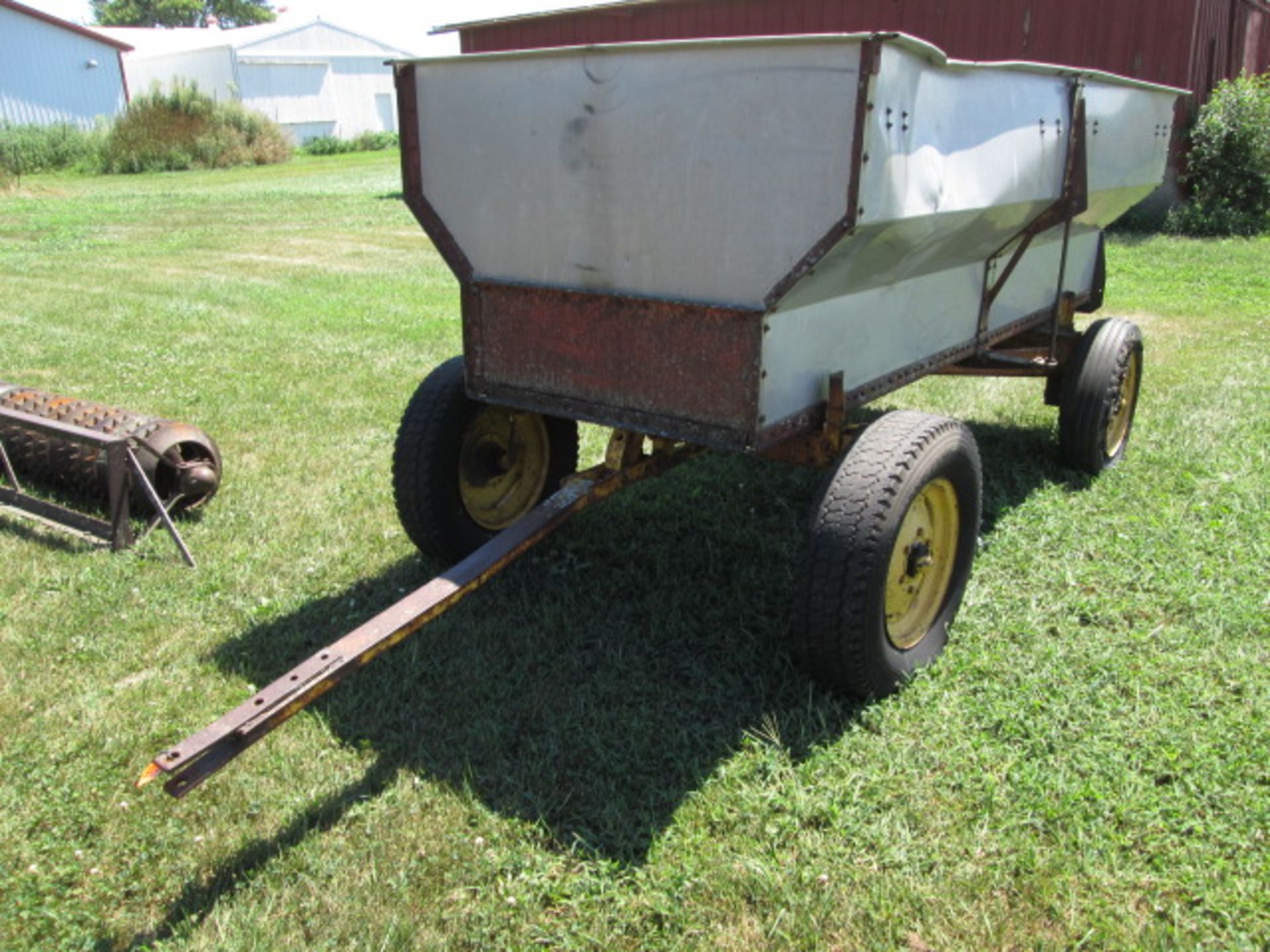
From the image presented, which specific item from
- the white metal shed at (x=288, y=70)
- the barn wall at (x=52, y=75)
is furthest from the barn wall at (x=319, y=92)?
the barn wall at (x=52, y=75)

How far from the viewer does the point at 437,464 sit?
377cm

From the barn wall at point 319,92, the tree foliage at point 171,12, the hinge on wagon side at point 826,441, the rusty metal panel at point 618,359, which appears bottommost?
the hinge on wagon side at point 826,441

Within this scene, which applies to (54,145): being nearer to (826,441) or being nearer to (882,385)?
(882,385)

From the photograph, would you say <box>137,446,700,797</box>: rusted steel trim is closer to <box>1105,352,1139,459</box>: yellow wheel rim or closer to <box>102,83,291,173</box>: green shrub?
<box>1105,352,1139,459</box>: yellow wheel rim

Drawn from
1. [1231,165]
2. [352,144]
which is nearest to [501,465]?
[1231,165]

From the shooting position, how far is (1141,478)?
502cm

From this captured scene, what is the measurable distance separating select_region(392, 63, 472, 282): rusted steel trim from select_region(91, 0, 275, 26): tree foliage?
244 ft

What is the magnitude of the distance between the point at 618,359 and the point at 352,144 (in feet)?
122

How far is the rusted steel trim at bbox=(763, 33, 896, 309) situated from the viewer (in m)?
2.57

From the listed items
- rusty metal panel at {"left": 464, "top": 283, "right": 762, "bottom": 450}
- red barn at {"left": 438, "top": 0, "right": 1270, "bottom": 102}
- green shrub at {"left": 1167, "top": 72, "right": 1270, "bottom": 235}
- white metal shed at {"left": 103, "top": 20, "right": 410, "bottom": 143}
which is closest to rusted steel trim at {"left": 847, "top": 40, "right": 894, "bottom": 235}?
rusty metal panel at {"left": 464, "top": 283, "right": 762, "bottom": 450}

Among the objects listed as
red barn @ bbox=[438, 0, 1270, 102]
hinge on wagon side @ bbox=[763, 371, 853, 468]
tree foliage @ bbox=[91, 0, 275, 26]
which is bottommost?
hinge on wagon side @ bbox=[763, 371, 853, 468]

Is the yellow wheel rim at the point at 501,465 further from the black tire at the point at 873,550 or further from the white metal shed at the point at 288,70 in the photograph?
the white metal shed at the point at 288,70

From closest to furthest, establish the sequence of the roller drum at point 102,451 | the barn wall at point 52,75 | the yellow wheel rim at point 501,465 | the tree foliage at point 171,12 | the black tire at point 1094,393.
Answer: the yellow wheel rim at point 501,465
the roller drum at point 102,451
the black tire at point 1094,393
the barn wall at point 52,75
the tree foliage at point 171,12

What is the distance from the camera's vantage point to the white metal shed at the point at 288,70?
39.5 metres
